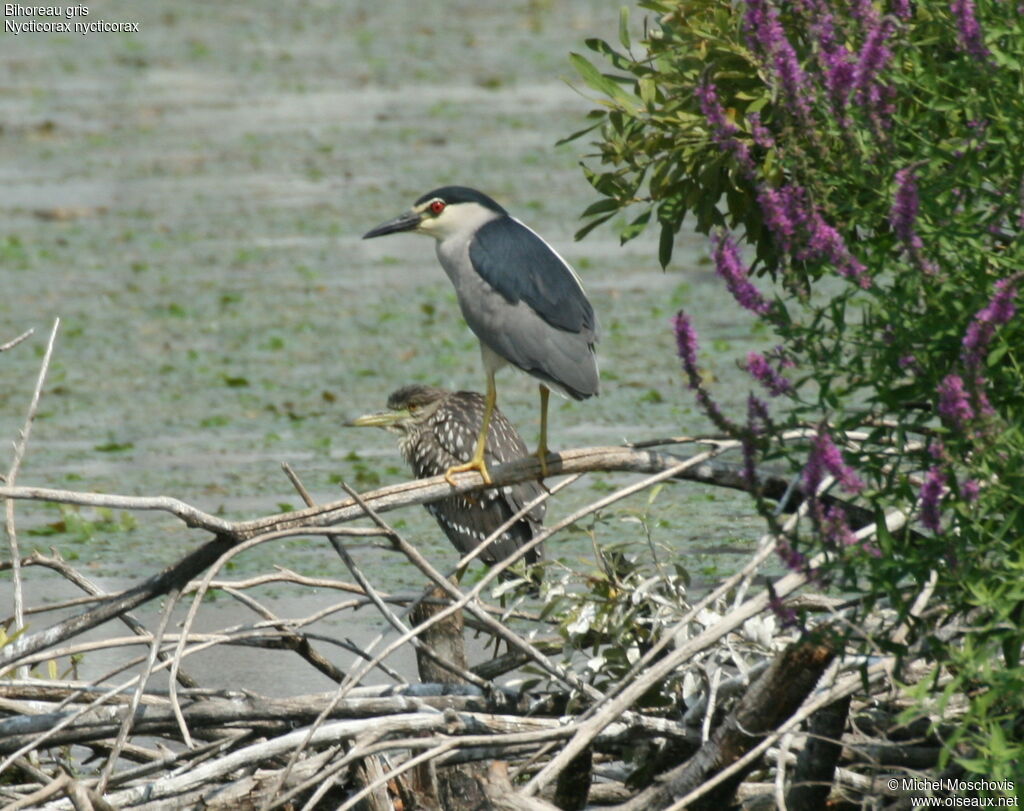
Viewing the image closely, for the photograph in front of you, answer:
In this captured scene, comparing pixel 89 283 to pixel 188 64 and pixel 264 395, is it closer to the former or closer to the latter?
pixel 264 395

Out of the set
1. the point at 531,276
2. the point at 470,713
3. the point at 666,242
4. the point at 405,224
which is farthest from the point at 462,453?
the point at 470,713

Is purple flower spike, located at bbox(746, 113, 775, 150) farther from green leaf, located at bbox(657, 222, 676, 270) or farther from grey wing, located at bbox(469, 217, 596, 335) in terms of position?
grey wing, located at bbox(469, 217, 596, 335)

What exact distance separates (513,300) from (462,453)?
1069mm

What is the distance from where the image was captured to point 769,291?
938cm

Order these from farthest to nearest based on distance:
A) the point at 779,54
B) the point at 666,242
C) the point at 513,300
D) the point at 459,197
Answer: the point at 459,197
the point at 513,300
the point at 666,242
the point at 779,54

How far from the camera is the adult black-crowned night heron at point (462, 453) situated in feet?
18.7

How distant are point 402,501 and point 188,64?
1551cm

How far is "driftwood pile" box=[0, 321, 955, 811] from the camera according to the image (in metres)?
3.74

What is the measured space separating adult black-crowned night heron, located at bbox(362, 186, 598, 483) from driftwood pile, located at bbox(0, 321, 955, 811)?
0.40 metres

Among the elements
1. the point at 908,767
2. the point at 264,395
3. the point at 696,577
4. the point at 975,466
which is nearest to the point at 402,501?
the point at 908,767

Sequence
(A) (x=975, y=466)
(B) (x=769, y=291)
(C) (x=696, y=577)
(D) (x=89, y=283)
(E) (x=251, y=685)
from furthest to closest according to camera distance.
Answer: (D) (x=89, y=283)
(B) (x=769, y=291)
(C) (x=696, y=577)
(E) (x=251, y=685)
(A) (x=975, y=466)

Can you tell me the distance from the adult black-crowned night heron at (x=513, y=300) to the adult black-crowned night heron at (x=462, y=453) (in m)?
0.69

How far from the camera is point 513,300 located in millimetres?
4898

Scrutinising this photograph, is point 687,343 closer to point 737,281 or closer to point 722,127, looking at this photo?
point 737,281
